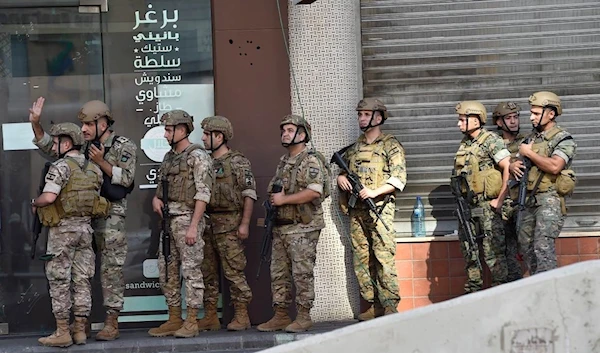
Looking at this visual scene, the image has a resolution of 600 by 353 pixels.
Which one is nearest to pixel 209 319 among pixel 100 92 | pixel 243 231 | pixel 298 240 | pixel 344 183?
pixel 243 231

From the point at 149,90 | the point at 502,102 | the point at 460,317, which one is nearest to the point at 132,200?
the point at 149,90

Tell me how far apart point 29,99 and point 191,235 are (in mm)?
2260

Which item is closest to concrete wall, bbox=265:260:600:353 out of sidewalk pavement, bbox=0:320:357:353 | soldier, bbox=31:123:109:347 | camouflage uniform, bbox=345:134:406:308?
sidewalk pavement, bbox=0:320:357:353

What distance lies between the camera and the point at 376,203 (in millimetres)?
9758

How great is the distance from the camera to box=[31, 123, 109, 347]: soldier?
8.91 meters

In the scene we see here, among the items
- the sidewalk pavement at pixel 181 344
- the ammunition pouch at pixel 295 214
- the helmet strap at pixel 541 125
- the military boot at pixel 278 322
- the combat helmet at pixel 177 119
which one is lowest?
the sidewalk pavement at pixel 181 344

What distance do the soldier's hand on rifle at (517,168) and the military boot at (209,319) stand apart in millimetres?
2874

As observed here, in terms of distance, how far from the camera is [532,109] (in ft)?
30.5

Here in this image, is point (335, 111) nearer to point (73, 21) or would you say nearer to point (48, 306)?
point (73, 21)

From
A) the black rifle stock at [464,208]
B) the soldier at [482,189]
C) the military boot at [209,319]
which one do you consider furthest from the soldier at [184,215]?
the soldier at [482,189]

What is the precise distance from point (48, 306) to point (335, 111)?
3.22 m

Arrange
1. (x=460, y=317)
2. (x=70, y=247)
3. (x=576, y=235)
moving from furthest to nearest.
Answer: (x=576, y=235), (x=70, y=247), (x=460, y=317)

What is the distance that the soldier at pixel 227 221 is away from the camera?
959cm

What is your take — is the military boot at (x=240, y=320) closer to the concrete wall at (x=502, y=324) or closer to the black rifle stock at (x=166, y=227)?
the black rifle stock at (x=166, y=227)
